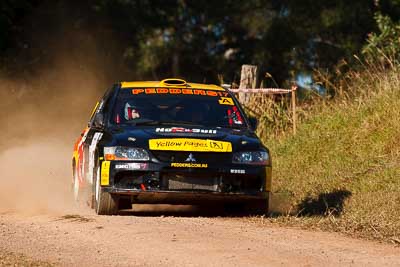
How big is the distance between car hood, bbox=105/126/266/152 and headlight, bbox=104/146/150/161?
47mm

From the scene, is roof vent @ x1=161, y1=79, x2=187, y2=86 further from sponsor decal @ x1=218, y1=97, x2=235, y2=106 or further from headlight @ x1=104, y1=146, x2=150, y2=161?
headlight @ x1=104, y1=146, x2=150, y2=161

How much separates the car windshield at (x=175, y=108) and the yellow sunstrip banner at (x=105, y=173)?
2.98ft

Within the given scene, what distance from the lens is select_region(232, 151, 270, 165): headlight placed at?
494 inches

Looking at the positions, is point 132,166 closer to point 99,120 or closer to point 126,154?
point 126,154

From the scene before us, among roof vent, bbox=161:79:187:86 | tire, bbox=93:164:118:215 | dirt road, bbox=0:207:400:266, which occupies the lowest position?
dirt road, bbox=0:207:400:266

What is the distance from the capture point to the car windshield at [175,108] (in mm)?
13453

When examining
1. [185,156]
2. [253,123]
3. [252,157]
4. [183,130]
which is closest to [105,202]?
[185,156]

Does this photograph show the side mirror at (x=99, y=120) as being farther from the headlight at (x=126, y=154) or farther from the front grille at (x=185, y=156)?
the front grille at (x=185, y=156)

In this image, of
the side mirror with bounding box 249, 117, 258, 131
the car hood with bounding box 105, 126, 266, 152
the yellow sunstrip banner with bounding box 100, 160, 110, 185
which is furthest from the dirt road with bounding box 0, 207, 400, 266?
the side mirror with bounding box 249, 117, 258, 131

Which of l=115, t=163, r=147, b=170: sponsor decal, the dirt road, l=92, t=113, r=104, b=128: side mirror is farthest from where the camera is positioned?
l=92, t=113, r=104, b=128: side mirror

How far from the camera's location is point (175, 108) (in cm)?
1366

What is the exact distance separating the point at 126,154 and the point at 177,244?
7.91ft

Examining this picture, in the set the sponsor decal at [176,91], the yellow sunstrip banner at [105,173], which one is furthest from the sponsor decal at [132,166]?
the sponsor decal at [176,91]

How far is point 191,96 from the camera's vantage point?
45.8ft
